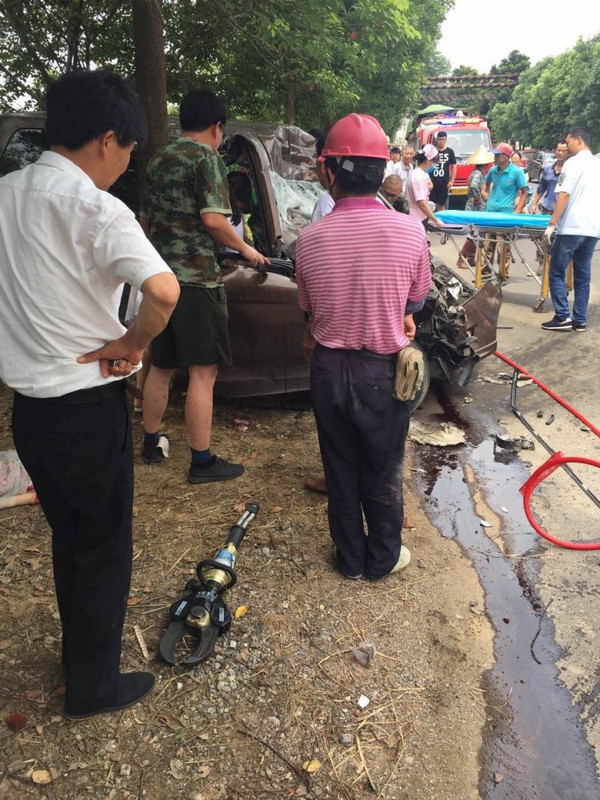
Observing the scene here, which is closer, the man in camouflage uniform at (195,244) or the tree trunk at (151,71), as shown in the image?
the man in camouflage uniform at (195,244)

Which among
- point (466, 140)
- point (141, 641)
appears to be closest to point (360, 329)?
point (141, 641)

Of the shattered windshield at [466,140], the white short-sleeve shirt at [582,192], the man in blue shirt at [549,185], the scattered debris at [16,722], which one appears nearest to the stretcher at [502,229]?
the white short-sleeve shirt at [582,192]

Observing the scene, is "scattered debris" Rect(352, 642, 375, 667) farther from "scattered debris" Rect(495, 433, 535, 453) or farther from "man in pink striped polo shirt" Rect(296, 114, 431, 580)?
"scattered debris" Rect(495, 433, 535, 453)

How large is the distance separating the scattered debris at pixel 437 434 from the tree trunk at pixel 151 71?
2.98 m

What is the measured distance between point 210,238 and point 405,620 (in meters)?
2.19

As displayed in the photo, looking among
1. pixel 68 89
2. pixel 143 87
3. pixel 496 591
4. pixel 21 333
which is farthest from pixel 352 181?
pixel 143 87

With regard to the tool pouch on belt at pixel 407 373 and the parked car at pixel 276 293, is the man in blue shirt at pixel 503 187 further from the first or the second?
the tool pouch on belt at pixel 407 373

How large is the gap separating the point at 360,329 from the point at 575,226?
16.7ft

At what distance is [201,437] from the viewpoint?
3477 millimetres

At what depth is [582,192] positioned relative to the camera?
6320 mm

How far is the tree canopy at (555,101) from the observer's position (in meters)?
31.7

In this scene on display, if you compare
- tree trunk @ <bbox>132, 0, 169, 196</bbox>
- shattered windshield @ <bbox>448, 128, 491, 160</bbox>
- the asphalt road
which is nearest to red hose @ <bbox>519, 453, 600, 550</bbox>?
the asphalt road

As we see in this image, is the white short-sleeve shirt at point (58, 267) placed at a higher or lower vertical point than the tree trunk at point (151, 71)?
lower

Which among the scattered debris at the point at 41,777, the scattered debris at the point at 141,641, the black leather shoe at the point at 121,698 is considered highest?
the black leather shoe at the point at 121,698
